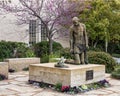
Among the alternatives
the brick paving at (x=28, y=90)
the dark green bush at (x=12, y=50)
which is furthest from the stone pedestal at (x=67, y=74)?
the dark green bush at (x=12, y=50)

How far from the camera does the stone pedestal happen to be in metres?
9.59

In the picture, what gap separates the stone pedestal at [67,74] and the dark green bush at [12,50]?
5901 millimetres

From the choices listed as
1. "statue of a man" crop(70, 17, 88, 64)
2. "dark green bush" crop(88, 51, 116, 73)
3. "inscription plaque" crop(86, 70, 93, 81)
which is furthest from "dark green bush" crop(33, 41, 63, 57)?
"inscription plaque" crop(86, 70, 93, 81)

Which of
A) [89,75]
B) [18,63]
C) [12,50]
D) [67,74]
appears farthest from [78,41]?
[12,50]

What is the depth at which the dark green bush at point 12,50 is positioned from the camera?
16250mm

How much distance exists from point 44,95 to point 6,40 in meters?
9.98

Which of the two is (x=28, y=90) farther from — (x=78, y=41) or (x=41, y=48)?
(x=41, y=48)

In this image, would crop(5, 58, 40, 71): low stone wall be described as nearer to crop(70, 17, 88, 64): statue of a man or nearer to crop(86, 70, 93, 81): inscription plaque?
crop(70, 17, 88, 64): statue of a man

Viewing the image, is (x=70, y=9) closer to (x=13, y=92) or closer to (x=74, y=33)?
(x=74, y=33)

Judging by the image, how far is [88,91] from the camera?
972 centimetres

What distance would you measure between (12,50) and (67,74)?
8007 millimetres

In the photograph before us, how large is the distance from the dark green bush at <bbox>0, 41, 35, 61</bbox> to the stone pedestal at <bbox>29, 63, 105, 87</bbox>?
590 centimetres

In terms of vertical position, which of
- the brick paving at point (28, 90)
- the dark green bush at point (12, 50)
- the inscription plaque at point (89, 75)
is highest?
the dark green bush at point (12, 50)

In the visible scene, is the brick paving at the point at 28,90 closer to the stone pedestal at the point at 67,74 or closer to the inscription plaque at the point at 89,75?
the stone pedestal at the point at 67,74
